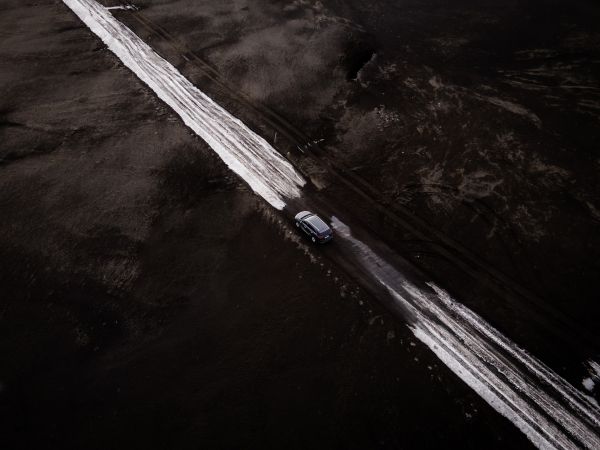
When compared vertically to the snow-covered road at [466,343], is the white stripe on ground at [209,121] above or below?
below

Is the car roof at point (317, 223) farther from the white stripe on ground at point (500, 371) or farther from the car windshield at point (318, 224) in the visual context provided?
the white stripe on ground at point (500, 371)

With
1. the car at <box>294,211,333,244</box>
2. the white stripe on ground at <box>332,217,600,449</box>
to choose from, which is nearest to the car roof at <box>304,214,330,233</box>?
the car at <box>294,211,333,244</box>

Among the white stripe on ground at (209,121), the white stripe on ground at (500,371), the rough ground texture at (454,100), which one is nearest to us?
the white stripe on ground at (500,371)

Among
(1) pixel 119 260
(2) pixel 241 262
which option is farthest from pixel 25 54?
(2) pixel 241 262

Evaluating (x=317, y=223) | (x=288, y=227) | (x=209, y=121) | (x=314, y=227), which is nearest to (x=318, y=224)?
(x=317, y=223)

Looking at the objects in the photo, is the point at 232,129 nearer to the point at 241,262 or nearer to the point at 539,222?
the point at 241,262

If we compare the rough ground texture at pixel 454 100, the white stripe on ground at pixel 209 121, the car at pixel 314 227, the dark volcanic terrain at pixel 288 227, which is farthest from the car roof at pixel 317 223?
the rough ground texture at pixel 454 100

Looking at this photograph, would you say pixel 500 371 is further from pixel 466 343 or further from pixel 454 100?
pixel 454 100
